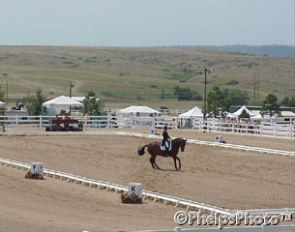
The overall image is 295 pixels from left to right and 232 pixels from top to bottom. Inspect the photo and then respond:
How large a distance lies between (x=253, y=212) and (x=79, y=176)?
9301 millimetres

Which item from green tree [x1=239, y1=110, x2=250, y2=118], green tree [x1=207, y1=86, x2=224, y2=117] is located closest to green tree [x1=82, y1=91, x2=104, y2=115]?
green tree [x1=207, y1=86, x2=224, y2=117]

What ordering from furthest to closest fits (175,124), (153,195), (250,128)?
(175,124) < (250,128) < (153,195)

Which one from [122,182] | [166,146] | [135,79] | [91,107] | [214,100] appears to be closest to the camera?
[122,182]

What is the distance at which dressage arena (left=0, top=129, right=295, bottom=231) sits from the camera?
1677cm

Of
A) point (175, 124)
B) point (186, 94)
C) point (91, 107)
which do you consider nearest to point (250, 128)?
point (175, 124)

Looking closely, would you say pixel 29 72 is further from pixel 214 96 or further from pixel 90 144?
pixel 90 144

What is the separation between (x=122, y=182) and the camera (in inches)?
965

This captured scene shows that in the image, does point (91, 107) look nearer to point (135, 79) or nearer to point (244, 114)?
point (244, 114)

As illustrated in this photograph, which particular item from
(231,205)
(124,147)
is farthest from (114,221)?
(124,147)

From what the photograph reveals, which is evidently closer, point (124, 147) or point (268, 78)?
point (124, 147)

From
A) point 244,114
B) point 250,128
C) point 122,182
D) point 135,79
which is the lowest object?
point 122,182

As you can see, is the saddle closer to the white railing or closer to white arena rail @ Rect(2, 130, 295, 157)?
white arena rail @ Rect(2, 130, 295, 157)

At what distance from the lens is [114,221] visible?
16.4 metres

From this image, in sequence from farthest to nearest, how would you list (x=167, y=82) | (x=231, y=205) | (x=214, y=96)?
(x=167, y=82), (x=214, y=96), (x=231, y=205)
